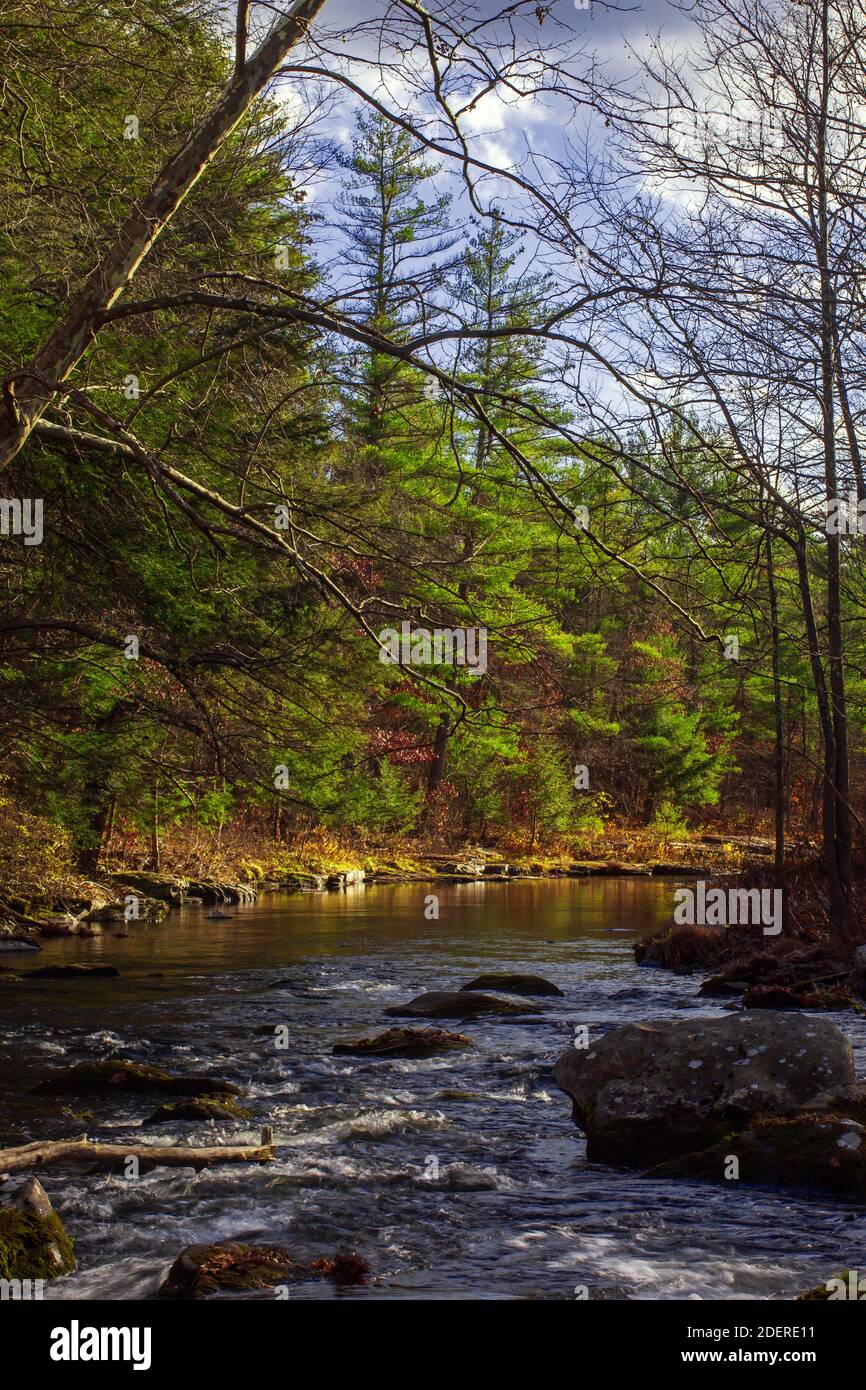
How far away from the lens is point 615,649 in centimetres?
4303

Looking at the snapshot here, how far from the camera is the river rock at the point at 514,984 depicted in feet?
42.1

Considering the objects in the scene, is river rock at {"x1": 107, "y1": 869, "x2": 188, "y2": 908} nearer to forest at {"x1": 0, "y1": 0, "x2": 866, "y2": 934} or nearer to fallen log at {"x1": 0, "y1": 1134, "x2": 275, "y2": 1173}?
forest at {"x1": 0, "y1": 0, "x2": 866, "y2": 934}

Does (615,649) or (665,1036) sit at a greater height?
(615,649)

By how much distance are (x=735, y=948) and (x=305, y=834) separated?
Answer: 640 inches

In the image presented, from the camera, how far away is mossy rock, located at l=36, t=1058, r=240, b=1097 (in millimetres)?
8156

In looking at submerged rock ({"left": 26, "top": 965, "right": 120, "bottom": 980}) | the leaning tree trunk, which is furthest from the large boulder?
submerged rock ({"left": 26, "top": 965, "right": 120, "bottom": 980})

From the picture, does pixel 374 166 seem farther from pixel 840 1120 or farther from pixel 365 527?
pixel 840 1120

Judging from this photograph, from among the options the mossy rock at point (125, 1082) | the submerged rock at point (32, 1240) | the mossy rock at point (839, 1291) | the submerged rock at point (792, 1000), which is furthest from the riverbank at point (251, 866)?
the mossy rock at point (839, 1291)

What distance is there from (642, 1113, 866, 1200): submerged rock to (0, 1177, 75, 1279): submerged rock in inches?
129

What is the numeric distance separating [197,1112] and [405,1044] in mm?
2583

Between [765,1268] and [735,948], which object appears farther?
[735,948]

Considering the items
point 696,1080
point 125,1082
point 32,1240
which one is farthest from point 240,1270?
point 125,1082

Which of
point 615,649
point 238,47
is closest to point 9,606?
point 238,47

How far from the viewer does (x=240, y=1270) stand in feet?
16.4
